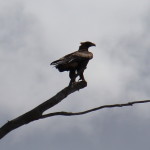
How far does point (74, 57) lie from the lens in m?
8.30

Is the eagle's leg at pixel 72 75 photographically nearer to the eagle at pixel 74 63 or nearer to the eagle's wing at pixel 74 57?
the eagle at pixel 74 63

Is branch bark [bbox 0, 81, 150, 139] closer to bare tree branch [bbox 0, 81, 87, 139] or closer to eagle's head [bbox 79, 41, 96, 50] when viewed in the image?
bare tree branch [bbox 0, 81, 87, 139]

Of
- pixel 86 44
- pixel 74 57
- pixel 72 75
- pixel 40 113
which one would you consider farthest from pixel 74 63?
pixel 40 113

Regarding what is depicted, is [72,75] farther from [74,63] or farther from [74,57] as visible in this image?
[74,57]

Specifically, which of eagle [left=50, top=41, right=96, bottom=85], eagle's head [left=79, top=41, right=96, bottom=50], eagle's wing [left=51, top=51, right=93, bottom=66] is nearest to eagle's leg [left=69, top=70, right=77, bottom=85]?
eagle [left=50, top=41, right=96, bottom=85]

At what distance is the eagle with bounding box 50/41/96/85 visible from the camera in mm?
7688

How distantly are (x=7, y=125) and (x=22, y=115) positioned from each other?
315 mm

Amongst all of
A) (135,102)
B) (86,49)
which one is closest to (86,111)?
(135,102)

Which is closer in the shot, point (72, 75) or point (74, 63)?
point (72, 75)

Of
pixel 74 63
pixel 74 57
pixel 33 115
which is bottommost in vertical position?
pixel 33 115

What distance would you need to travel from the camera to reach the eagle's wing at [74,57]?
25.3 feet

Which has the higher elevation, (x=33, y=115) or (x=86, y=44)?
(x=86, y=44)

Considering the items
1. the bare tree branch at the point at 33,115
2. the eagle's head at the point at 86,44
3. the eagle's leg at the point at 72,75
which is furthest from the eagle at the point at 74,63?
the bare tree branch at the point at 33,115

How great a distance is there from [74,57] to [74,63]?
0.21m
